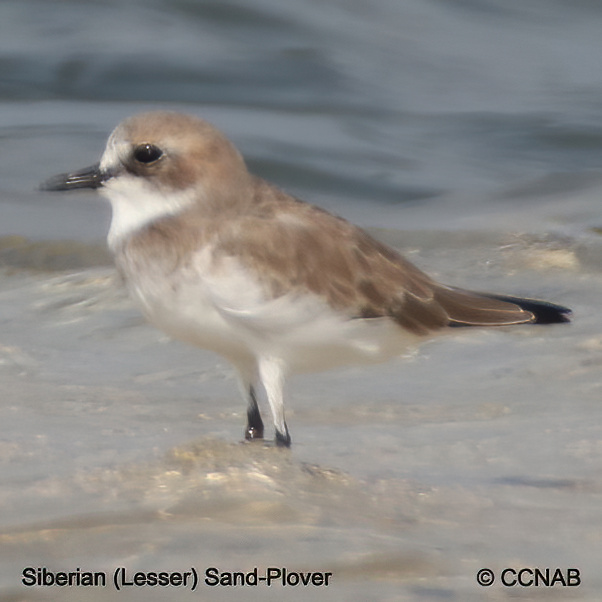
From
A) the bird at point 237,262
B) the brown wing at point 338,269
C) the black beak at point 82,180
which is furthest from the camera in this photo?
the black beak at point 82,180

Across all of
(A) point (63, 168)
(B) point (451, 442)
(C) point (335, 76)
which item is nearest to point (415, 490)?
(B) point (451, 442)

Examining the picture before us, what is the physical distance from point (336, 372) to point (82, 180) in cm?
197

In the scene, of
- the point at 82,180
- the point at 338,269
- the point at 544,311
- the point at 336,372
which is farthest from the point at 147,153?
the point at 336,372

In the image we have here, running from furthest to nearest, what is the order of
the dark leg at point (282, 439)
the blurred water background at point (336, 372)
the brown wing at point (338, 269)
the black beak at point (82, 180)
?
the dark leg at point (282, 439) → the black beak at point (82, 180) → the brown wing at point (338, 269) → the blurred water background at point (336, 372)

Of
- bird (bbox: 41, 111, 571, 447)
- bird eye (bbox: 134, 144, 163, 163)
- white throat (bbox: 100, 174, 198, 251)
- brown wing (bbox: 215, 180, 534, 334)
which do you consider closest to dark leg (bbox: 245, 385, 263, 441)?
bird (bbox: 41, 111, 571, 447)

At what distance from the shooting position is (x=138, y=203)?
13.8ft

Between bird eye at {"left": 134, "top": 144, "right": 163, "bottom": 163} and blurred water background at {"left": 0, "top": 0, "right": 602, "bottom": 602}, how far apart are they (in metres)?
1.05

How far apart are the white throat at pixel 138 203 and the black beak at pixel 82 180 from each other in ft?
0.11

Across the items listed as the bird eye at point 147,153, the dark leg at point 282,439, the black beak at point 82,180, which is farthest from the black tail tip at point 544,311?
the black beak at point 82,180

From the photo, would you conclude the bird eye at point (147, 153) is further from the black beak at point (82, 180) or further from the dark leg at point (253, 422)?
the dark leg at point (253, 422)

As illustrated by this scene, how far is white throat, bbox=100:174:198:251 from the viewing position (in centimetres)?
416

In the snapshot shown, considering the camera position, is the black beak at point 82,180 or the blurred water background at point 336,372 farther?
the black beak at point 82,180

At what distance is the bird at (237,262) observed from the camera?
4012mm

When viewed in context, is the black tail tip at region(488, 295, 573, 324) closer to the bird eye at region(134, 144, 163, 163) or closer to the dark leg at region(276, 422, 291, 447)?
the dark leg at region(276, 422, 291, 447)
